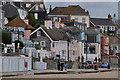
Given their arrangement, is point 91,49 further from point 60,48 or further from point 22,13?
point 22,13

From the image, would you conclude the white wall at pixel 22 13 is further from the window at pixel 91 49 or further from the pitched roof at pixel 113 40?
the pitched roof at pixel 113 40

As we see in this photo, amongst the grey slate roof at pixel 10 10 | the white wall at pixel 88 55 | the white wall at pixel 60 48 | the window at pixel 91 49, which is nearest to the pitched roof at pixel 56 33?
the white wall at pixel 60 48

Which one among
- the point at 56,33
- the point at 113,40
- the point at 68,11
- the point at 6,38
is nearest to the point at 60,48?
the point at 56,33

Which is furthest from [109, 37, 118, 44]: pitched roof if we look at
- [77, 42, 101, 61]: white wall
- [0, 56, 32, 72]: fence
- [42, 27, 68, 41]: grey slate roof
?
[0, 56, 32, 72]: fence

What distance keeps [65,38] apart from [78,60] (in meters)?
3.77

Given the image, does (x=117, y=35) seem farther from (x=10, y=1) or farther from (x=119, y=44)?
(x=10, y=1)

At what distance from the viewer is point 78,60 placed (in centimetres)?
7531

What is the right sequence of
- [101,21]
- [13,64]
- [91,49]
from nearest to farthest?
[13,64], [91,49], [101,21]

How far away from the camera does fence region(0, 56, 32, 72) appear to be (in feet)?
138

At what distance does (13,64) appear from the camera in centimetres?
4425

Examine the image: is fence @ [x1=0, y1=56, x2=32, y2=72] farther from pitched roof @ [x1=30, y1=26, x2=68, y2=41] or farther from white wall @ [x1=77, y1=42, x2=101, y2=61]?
white wall @ [x1=77, y1=42, x2=101, y2=61]

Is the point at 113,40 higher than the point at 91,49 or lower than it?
higher

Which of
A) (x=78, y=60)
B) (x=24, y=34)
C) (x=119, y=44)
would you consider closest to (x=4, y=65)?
(x=24, y=34)

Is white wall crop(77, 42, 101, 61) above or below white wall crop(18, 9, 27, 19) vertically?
below
